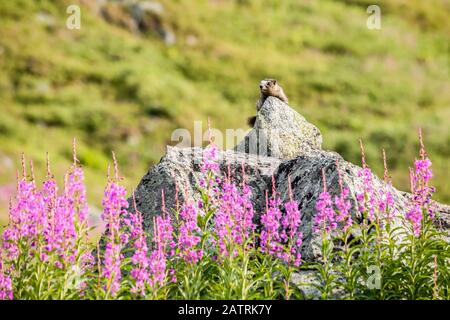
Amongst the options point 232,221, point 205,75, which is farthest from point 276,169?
point 205,75

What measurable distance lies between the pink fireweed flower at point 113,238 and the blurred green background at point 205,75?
88.0 ft

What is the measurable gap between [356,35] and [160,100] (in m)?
23.2

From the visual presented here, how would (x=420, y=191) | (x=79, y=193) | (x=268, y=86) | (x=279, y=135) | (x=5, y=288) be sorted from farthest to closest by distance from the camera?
(x=268, y=86) → (x=279, y=135) → (x=420, y=191) → (x=79, y=193) → (x=5, y=288)

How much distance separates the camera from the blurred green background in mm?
46500

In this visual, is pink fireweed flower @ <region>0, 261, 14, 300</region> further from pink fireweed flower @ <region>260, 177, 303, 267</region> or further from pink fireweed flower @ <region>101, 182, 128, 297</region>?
pink fireweed flower @ <region>260, 177, 303, 267</region>

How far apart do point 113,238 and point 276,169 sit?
16.5 ft

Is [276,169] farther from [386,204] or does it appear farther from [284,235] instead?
[284,235]

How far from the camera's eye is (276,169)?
555 inches

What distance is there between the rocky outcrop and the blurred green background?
22.4 meters

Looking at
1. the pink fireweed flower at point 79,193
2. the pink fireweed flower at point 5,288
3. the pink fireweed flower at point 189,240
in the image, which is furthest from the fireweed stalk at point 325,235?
the pink fireweed flower at point 5,288

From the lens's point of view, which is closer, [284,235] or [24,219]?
[24,219]

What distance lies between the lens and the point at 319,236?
11734mm
